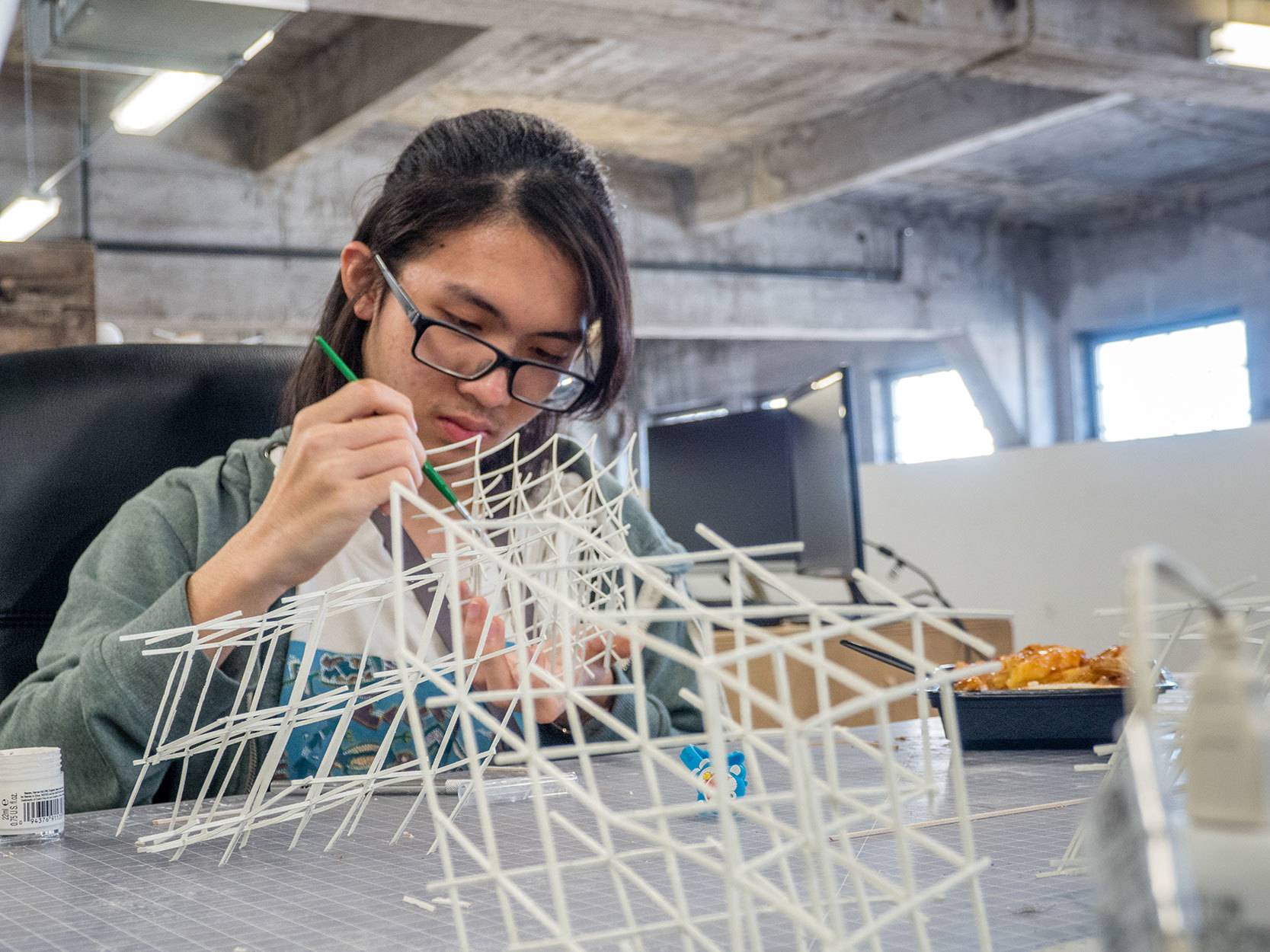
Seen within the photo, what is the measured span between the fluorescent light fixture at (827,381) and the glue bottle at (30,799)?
6.18ft

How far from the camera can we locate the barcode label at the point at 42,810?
0.65 meters

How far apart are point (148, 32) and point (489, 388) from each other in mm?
2077

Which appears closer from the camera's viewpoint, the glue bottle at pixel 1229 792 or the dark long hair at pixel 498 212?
the glue bottle at pixel 1229 792

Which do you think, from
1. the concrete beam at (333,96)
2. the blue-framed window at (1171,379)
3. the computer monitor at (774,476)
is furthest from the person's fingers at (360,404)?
the blue-framed window at (1171,379)

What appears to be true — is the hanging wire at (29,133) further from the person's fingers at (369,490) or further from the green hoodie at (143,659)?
the person's fingers at (369,490)

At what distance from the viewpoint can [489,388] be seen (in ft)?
3.35

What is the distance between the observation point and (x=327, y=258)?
5.40 metres

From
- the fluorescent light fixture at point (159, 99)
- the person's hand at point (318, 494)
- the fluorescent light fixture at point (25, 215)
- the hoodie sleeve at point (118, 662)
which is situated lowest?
the hoodie sleeve at point (118, 662)

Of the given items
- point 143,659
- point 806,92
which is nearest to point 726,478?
point 143,659

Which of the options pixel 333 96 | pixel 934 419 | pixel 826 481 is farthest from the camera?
pixel 934 419

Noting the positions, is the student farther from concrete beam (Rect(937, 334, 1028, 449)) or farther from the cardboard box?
concrete beam (Rect(937, 334, 1028, 449))

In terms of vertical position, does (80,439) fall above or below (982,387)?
below

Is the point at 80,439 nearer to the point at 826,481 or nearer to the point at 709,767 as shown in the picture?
the point at 709,767

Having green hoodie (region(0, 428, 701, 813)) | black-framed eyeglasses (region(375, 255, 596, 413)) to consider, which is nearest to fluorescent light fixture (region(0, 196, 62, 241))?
green hoodie (region(0, 428, 701, 813))
